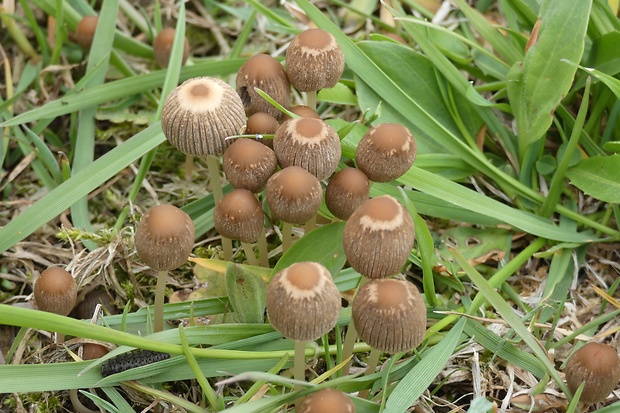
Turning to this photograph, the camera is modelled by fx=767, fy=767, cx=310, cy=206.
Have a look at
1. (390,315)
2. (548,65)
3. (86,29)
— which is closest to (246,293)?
(390,315)

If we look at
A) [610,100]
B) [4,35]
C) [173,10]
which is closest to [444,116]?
[610,100]

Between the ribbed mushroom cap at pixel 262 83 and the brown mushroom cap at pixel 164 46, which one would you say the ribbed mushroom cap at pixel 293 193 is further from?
the brown mushroom cap at pixel 164 46

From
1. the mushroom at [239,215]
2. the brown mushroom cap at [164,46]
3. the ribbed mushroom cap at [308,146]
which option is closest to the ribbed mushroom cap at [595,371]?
the ribbed mushroom cap at [308,146]

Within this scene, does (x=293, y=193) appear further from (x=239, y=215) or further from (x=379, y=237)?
(x=379, y=237)

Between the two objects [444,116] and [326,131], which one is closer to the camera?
[326,131]

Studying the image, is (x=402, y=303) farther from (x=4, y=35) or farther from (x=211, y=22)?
(x=4, y=35)
